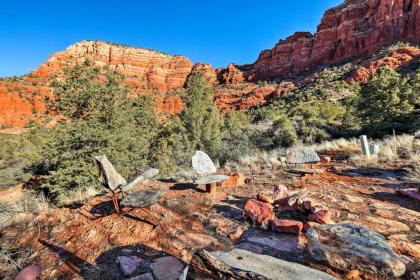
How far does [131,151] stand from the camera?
10109mm

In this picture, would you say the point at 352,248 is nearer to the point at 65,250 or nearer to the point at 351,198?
the point at 351,198

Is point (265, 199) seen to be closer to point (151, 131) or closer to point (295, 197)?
point (295, 197)

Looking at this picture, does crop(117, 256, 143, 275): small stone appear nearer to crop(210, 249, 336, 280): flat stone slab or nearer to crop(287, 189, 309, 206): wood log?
crop(210, 249, 336, 280): flat stone slab

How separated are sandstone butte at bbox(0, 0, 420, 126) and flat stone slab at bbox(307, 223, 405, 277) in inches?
1314

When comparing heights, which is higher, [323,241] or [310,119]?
[310,119]

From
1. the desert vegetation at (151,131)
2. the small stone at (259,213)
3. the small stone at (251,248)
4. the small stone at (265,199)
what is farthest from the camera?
the desert vegetation at (151,131)

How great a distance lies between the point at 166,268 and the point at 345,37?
251ft

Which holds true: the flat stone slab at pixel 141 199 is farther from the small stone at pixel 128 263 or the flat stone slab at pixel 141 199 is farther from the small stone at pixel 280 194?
the small stone at pixel 280 194

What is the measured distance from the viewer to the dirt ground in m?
2.29

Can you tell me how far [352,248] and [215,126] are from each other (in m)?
11.2

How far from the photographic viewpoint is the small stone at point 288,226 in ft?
8.31

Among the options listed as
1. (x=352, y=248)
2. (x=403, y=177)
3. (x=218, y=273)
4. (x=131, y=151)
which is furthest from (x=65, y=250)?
(x=131, y=151)

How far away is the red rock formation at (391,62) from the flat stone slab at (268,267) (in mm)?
41892

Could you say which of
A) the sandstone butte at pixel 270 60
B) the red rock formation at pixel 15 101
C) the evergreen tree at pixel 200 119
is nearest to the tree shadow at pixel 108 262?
the evergreen tree at pixel 200 119
